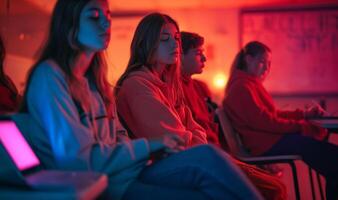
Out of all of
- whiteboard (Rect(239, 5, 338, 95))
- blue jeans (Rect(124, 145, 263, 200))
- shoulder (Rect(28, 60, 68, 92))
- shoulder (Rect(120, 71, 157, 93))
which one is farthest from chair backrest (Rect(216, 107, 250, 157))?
whiteboard (Rect(239, 5, 338, 95))

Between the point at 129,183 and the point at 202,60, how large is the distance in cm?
126

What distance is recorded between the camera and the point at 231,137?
2309 millimetres

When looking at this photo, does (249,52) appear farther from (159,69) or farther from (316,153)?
(159,69)

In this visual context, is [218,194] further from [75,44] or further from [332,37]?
[332,37]

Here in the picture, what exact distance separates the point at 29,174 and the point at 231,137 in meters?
1.60

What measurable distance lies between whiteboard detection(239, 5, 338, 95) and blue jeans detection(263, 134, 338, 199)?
6.45ft

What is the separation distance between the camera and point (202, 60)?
2.22 meters

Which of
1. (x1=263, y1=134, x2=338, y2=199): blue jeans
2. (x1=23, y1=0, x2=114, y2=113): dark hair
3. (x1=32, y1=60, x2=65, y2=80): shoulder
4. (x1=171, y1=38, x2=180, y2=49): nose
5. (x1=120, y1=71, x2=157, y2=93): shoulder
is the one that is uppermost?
(x1=23, y1=0, x2=114, y2=113): dark hair

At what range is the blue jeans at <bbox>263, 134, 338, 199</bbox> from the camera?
2.07 metres

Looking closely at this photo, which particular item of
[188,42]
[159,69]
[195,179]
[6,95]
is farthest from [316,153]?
[6,95]

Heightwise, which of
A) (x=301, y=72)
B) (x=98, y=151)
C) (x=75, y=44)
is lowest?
(x=301, y=72)

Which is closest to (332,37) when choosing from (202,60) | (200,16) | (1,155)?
(200,16)

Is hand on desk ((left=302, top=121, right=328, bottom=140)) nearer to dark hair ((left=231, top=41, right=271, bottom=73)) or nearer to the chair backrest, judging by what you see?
the chair backrest

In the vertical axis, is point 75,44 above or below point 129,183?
above
